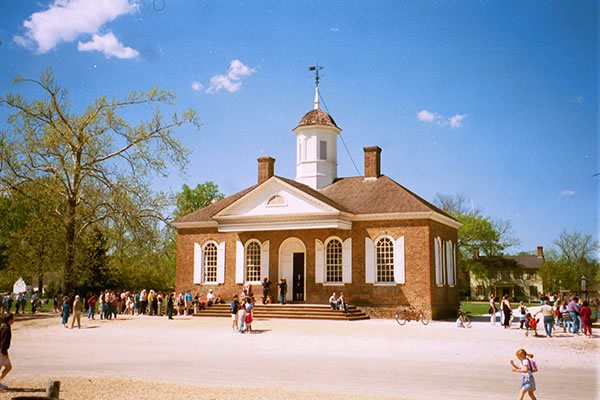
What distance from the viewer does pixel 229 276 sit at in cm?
3350

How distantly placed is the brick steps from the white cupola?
8.95 meters

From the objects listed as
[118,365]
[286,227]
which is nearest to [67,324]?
[286,227]

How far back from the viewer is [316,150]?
121 ft

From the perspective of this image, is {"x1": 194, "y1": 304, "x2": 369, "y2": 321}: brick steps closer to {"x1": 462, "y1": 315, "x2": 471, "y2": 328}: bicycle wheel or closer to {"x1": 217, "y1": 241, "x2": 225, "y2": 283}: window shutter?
{"x1": 217, "y1": 241, "x2": 225, "y2": 283}: window shutter

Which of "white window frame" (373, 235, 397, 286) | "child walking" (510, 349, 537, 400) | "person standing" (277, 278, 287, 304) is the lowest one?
"child walking" (510, 349, 537, 400)

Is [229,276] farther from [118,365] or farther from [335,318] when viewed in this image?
[118,365]

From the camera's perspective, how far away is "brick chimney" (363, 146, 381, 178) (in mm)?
35000

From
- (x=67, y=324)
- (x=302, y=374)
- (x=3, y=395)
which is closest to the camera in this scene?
(x=3, y=395)

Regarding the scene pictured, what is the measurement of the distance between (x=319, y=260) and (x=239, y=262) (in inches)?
182

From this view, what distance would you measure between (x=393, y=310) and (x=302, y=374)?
17.1 meters

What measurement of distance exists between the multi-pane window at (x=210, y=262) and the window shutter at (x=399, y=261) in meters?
10.4

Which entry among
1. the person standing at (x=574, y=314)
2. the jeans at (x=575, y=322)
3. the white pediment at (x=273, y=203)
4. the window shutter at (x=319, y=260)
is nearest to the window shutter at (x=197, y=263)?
the white pediment at (x=273, y=203)

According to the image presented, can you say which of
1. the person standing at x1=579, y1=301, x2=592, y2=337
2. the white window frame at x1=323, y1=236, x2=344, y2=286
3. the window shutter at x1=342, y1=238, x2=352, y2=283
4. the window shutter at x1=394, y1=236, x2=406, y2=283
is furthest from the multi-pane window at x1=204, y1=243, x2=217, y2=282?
the person standing at x1=579, y1=301, x2=592, y2=337

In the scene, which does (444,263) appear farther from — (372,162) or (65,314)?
(65,314)
